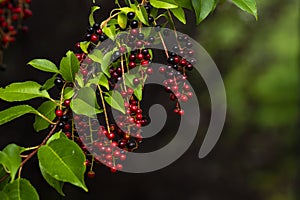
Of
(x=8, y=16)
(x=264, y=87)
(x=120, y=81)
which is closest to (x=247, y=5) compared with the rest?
(x=120, y=81)

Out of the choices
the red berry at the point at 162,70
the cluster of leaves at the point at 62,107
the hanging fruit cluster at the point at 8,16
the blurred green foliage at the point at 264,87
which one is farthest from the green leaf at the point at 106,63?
the blurred green foliage at the point at 264,87

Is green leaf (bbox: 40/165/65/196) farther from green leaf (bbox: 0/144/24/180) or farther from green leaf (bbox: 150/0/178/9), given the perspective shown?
green leaf (bbox: 150/0/178/9)

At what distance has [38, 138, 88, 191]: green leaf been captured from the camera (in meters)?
0.83

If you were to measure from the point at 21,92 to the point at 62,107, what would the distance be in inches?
3.4

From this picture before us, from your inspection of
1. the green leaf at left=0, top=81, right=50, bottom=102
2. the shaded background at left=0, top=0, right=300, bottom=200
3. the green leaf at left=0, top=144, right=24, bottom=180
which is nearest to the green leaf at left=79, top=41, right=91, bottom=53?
the green leaf at left=0, top=81, right=50, bottom=102

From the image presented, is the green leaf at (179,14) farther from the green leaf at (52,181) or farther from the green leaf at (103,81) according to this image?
the green leaf at (52,181)

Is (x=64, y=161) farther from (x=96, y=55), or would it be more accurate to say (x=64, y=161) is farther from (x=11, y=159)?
(x=96, y=55)

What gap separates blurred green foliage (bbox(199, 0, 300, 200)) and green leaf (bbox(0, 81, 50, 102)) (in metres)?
3.89

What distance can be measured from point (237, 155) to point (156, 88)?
203 centimetres

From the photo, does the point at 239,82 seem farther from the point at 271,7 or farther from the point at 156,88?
the point at 156,88

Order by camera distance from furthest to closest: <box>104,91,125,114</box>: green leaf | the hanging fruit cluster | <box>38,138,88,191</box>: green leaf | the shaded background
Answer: the shaded background
the hanging fruit cluster
<box>104,91,125,114</box>: green leaf
<box>38,138,88,191</box>: green leaf

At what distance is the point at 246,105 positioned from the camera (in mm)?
5188

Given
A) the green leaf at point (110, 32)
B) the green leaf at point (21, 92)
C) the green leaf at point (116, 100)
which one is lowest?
the green leaf at point (21, 92)

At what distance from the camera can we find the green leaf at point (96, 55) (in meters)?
0.93
